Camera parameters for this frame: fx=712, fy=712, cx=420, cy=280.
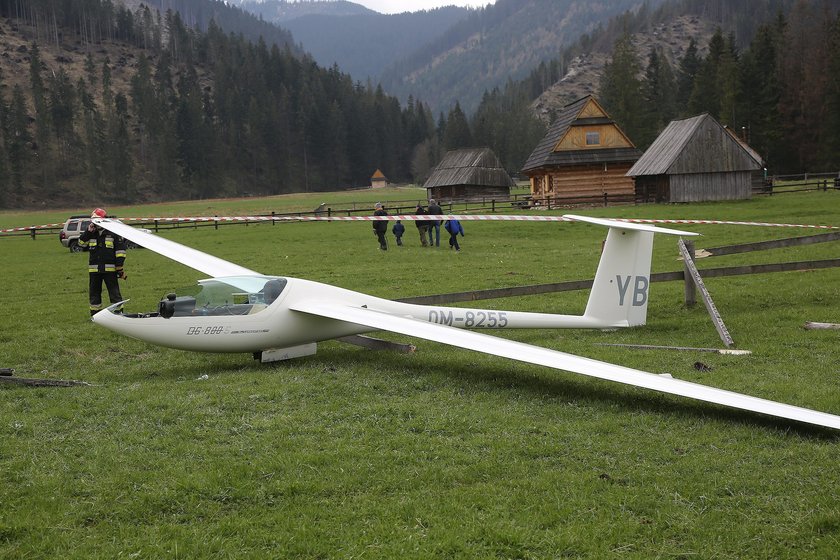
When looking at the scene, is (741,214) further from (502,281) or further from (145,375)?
(145,375)

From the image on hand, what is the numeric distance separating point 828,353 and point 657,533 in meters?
6.68

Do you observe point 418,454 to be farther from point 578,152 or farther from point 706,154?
point 578,152

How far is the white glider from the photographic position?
9711 millimetres

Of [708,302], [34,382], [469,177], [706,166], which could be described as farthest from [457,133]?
[34,382]

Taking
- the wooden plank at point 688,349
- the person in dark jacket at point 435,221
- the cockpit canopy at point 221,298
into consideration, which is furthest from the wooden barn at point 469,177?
the cockpit canopy at point 221,298

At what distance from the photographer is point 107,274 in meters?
14.7

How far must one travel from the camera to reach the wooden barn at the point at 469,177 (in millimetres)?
73688

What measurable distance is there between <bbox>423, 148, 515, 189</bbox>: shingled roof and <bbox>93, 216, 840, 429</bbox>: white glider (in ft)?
201

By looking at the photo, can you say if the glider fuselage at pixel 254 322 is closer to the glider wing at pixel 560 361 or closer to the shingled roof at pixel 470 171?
the glider wing at pixel 560 361

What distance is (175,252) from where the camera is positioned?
13.1m

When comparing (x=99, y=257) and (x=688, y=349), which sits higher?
(x=99, y=257)

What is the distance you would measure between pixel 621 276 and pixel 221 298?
6.50 meters

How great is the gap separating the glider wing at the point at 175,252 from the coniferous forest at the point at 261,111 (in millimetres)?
77547

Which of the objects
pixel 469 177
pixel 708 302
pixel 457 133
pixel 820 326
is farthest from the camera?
pixel 457 133
